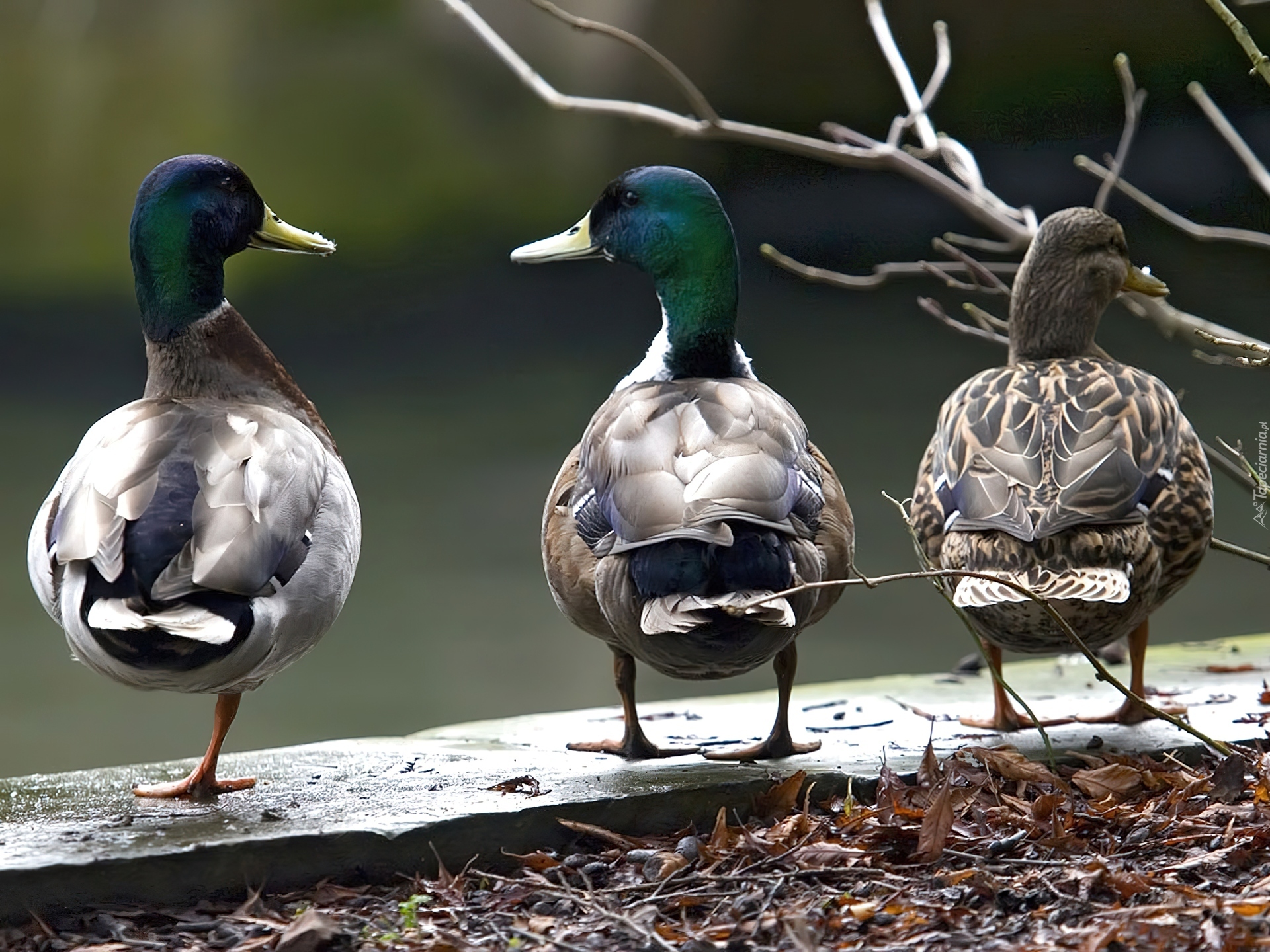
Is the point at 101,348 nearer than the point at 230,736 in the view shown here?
No

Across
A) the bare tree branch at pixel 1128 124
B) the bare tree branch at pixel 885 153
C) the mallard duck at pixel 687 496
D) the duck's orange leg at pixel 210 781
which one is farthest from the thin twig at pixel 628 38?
the duck's orange leg at pixel 210 781

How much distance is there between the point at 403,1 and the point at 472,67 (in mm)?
1040

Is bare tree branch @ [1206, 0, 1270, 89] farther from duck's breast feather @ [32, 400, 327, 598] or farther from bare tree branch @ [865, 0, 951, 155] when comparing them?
duck's breast feather @ [32, 400, 327, 598]

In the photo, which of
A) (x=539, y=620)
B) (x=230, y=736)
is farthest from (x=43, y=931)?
(x=539, y=620)

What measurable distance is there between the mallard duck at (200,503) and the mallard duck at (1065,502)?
1.52m

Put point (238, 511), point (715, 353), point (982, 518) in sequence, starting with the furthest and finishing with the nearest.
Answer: point (715, 353)
point (982, 518)
point (238, 511)

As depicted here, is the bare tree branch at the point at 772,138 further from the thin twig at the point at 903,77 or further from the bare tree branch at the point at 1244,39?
the bare tree branch at the point at 1244,39

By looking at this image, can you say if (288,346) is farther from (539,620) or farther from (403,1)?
(539,620)

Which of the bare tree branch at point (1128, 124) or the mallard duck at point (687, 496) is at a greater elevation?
the bare tree branch at point (1128, 124)

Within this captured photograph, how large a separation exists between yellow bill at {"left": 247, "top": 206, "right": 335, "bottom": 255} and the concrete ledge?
4.52 feet

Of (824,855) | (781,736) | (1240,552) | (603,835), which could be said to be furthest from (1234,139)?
(603,835)

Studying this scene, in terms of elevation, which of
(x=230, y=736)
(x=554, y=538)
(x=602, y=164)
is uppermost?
(x=602, y=164)

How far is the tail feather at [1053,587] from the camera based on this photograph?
128 inches

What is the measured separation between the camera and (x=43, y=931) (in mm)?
2631
